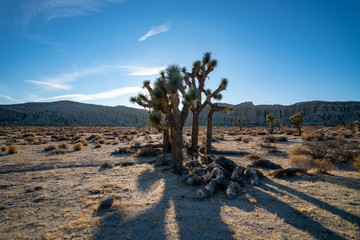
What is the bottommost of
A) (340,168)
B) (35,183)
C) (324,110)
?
(35,183)

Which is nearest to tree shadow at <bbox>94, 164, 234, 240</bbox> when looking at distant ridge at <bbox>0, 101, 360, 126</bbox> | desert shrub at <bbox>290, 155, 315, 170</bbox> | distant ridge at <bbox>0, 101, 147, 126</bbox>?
desert shrub at <bbox>290, 155, 315, 170</bbox>

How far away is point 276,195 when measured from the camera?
5074mm

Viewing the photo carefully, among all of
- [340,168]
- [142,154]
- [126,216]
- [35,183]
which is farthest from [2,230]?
[340,168]

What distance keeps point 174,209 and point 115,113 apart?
352 ft

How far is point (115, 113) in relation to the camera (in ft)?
340

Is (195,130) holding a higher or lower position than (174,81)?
lower

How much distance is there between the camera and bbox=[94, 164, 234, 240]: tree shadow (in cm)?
342

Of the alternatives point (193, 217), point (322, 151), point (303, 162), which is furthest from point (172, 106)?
point (322, 151)

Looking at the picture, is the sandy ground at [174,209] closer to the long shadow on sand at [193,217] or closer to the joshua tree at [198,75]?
the long shadow on sand at [193,217]

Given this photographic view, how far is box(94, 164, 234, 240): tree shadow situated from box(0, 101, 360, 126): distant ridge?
249 ft

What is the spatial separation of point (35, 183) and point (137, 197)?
459 centimetres

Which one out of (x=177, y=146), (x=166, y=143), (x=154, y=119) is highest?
(x=154, y=119)

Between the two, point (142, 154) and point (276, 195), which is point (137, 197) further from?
point (142, 154)

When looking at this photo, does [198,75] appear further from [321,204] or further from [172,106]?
[321,204]
